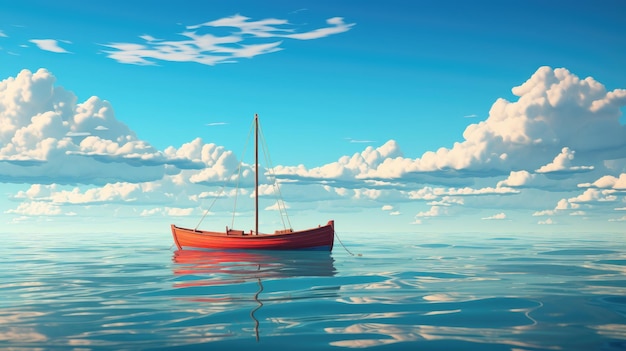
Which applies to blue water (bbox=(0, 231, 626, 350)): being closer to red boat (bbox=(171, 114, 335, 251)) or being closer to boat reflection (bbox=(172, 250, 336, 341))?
boat reflection (bbox=(172, 250, 336, 341))

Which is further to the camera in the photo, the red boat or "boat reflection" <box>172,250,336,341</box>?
the red boat

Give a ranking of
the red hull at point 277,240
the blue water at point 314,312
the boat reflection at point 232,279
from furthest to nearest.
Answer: the red hull at point 277,240
the boat reflection at point 232,279
the blue water at point 314,312

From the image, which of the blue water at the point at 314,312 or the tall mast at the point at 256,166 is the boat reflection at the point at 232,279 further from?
the tall mast at the point at 256,166

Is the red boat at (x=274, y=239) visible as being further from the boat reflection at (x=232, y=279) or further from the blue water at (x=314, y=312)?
the blue water at (x=314, y=312)

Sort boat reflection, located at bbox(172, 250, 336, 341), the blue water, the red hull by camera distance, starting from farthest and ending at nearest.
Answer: the red hull, boat reflection, located at bbox(172, 250, 336, 341), the blue water

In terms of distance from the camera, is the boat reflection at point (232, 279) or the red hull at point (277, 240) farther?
the red hull at point (277, 240)

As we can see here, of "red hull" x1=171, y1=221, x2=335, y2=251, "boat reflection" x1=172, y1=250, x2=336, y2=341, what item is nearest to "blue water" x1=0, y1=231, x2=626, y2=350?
"boat reflection" x1=172, y1=250, x2=336, y2=341

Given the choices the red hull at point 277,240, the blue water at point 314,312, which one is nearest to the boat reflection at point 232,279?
the blue water at point 314,312

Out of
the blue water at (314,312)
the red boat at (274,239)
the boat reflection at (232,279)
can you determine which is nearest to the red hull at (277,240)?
the red boat at (274,239)

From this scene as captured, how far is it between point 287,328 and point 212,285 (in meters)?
12.0

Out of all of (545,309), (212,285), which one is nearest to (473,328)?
(545,309)

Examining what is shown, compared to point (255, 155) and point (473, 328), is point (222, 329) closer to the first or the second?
point (473, 328)

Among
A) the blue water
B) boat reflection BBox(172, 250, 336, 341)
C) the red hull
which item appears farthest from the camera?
the red hull

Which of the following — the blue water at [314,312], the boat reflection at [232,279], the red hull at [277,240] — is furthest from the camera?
the red hull at [277,240]
